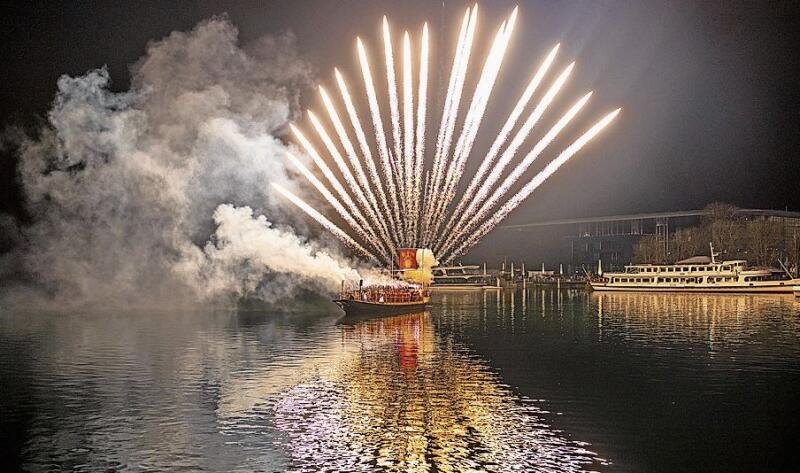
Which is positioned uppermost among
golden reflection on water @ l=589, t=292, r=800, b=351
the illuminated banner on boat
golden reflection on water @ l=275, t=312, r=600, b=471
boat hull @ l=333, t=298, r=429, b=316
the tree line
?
the tree line

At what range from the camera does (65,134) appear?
2968 inches

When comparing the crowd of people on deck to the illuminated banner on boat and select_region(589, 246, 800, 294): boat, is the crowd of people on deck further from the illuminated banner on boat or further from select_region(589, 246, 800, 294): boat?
select_region(589, 246, 800, 294): boat

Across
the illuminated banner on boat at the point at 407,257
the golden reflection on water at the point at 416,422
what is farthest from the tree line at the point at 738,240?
the golden reflection on water at the point at 416,422

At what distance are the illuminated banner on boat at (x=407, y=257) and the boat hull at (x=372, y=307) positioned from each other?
14.1ft

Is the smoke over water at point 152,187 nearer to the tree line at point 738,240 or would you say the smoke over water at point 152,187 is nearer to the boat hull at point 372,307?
the boat hull at point 372,307

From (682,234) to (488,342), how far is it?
436 ft

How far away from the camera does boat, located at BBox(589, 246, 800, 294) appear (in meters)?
135

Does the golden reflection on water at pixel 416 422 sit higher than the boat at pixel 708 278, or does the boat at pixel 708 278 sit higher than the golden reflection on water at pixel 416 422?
the boat at pixel 708 278

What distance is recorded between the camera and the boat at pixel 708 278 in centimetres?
13488

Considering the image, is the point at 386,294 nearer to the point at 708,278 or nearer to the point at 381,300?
the point at 381,300

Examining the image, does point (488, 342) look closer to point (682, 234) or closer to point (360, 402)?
point (360, 402)

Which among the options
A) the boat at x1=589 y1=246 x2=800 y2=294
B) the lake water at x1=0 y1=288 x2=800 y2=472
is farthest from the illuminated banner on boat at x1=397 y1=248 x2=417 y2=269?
the boat at x1=589 y1=246 x2=800 y2=294

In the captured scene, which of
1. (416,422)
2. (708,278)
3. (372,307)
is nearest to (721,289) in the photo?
(708,278)

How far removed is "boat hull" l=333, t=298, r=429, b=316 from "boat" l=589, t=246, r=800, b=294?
73.4m
